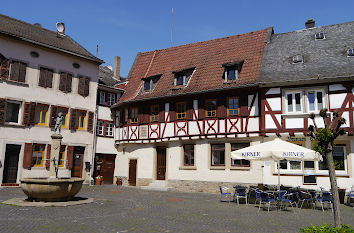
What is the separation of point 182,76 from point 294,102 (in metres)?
7.62

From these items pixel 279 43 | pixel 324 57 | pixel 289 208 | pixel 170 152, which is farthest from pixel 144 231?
pixel 279 43

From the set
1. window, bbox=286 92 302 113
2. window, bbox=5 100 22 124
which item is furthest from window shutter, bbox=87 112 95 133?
window, bbox=286 92 302 113

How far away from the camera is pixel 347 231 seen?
21.5 ft

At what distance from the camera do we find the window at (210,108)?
19.2 meters

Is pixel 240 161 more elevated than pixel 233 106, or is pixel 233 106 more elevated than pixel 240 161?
pixel 233 106

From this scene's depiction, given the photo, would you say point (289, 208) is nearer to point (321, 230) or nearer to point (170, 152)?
point (321, 230)

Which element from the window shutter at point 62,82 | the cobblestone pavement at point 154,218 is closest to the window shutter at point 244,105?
the cobblestone pavement at point 154,218

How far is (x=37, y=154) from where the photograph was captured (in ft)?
66.9

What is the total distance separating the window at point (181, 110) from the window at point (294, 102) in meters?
6.22

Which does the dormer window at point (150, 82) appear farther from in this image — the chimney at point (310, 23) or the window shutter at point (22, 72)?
the chimney at point (310, 23)

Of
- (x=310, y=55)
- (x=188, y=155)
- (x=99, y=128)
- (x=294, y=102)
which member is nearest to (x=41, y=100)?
(x=99, y=128)

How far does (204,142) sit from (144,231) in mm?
11816

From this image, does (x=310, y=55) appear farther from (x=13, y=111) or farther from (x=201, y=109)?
(x=13, y=111)

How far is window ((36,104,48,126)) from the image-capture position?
20.6m
